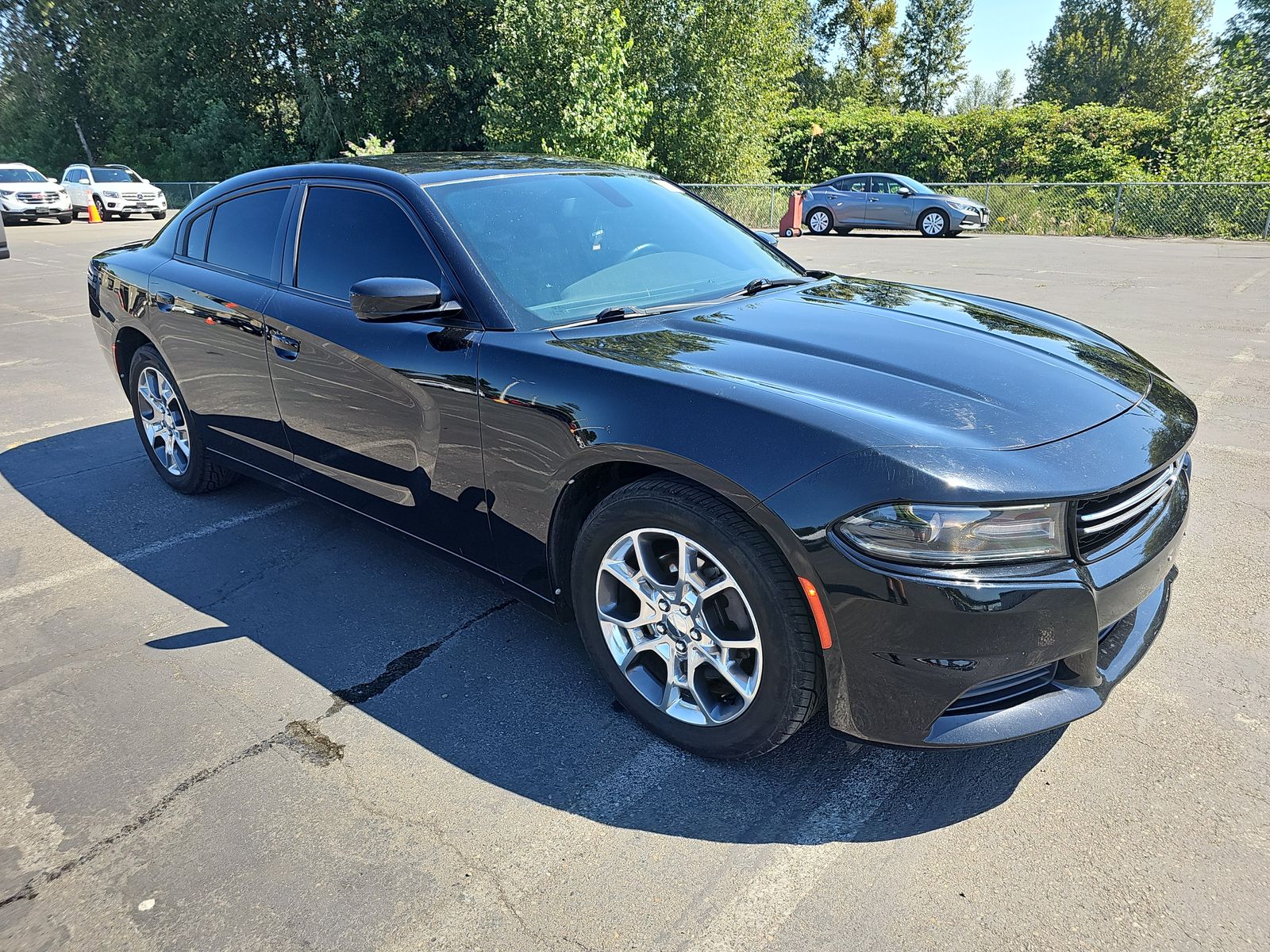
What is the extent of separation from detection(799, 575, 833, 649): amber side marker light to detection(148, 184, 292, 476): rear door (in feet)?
8.45

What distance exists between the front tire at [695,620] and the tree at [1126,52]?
6033 cm

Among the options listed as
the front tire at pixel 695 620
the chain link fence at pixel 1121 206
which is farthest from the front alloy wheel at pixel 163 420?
the chain link fence at pixel 1121 206

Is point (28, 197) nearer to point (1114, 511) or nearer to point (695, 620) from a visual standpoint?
point (695, 620)

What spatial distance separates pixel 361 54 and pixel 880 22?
139 feet

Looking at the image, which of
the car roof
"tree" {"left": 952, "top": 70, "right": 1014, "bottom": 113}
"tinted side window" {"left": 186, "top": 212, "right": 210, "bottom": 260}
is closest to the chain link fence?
"tinted side window" {"left": 186, "top": 212, "right": 210, "bottom": 260}

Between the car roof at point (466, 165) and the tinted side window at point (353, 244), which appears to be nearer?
the tinted side window at point (353, 244)

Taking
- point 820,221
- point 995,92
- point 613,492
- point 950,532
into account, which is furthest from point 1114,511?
point 995,92

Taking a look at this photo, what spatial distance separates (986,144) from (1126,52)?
41290mm

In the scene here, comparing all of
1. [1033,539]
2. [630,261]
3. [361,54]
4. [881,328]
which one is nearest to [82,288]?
[630,261]

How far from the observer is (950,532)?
2.07 metres

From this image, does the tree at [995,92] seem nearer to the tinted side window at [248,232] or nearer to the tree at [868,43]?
the tree at [868,43]

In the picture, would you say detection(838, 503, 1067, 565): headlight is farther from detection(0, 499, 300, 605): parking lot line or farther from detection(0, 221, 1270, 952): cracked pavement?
detection(0, 499, 300, 605): parking lot line

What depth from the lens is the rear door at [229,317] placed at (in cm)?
386

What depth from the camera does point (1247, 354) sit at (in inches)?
295
